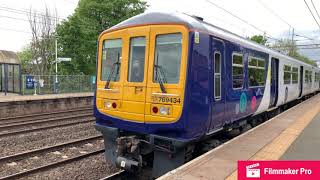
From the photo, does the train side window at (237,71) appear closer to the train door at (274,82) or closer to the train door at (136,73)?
the train door at (136,73)

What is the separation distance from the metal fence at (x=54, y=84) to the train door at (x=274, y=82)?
1875cm

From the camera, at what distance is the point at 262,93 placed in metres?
11.6

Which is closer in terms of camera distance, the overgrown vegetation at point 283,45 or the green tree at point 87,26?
the green tree at point 87,26

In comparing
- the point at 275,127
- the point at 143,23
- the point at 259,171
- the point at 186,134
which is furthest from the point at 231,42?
the point at 259,171

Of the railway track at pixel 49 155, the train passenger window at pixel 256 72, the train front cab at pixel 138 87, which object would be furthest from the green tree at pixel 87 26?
the train front cab at pixel 138 87

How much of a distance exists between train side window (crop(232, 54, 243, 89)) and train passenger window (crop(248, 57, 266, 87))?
82cm

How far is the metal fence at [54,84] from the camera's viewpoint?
2711 cm

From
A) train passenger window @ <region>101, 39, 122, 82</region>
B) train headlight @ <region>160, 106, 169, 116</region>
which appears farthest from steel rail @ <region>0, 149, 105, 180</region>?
train headlight @ <region>160, 106, 169, 116</region>

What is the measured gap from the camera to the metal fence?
27109 millimetres

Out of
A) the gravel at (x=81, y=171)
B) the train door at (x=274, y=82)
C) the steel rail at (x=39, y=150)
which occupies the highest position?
the train door at (x=274, y=82)

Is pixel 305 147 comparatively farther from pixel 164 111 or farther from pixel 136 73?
pixel 136 73

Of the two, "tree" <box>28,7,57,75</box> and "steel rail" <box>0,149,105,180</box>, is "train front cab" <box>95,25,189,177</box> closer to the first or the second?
"steel rail" <box>0,149,105,180</box>

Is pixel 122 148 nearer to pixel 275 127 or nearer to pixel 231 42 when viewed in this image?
pixel 231 42

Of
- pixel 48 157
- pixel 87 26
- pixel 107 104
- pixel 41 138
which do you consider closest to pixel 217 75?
pixel 107 104
